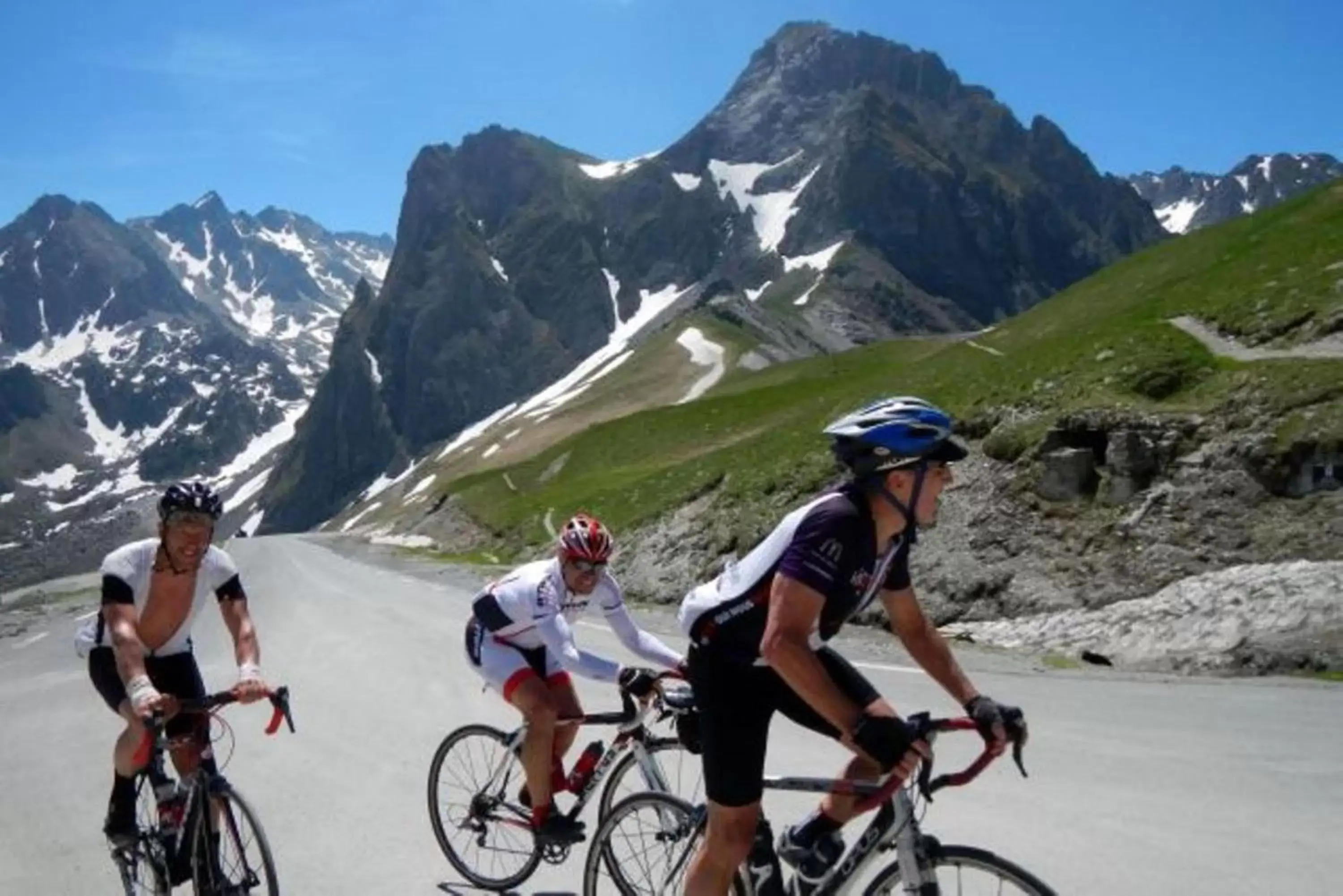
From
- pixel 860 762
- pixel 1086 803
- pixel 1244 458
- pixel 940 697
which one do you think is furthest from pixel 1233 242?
pixel 860 762

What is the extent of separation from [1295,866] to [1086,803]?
181 cm

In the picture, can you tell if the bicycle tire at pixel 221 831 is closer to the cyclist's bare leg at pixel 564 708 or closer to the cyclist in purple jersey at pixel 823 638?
the cyclist's bare leg at pixel 564 708

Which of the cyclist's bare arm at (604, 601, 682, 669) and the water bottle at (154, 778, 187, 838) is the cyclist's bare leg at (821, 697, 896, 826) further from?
the water bottle at (154, 778, 187, 838)

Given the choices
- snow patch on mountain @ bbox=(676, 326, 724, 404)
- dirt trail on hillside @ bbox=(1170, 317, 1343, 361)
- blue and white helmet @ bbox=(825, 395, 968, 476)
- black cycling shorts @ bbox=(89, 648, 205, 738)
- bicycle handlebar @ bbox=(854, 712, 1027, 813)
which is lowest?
bicycle handlebar @ bbox=(854, 712, 1027, 813)

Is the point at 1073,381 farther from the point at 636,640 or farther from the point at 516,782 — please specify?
the point at 516,782

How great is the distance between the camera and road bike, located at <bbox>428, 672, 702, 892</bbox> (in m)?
6.43

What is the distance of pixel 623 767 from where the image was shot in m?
6.57

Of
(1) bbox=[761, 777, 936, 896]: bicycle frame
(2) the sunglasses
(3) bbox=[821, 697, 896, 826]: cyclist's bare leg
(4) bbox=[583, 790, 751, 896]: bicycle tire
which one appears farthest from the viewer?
(2) the sunglasses

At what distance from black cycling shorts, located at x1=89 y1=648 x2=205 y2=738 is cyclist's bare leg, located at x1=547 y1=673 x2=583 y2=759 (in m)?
2.15

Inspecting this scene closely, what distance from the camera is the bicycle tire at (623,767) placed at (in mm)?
6461

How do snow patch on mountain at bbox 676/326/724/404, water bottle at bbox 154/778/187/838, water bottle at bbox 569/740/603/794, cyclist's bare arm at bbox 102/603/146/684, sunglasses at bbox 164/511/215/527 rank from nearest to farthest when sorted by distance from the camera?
1. cyclist's bare arm at bbox 102/603/146/684
2. water bottle at bbox 154/778/187/838
3. sunglasses at bbox 164/511/215/527
4. water bottle at bbox 569/740/603/794
5. snow patch on mountain at bbox 676/326/724/404

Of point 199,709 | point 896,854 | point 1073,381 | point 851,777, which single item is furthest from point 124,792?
point 1073,381

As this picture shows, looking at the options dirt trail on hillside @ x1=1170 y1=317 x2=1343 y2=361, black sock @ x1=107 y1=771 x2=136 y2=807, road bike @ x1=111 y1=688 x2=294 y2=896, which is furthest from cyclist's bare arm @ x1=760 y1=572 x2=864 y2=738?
dirt trail on hillside @ x1=1170 y1=317 x2=1343 y2=361

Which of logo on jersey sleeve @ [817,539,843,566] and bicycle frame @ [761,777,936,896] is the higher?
logo on jersey sleeve @ [817,539,843,566]
